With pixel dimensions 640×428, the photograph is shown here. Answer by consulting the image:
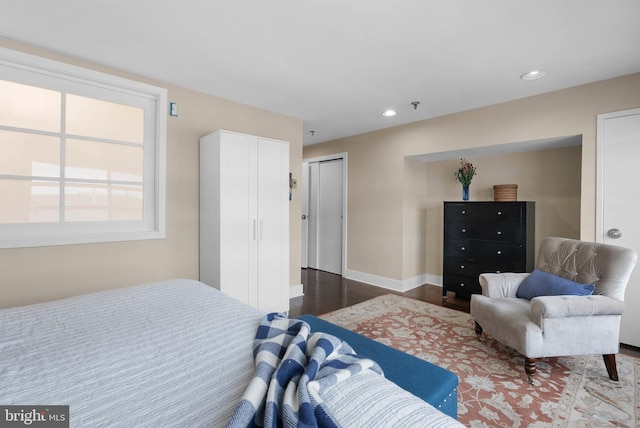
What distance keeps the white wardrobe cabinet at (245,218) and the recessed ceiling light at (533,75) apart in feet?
7.92

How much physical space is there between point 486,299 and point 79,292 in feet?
11.4

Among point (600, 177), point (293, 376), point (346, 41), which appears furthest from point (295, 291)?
point (600, 177)

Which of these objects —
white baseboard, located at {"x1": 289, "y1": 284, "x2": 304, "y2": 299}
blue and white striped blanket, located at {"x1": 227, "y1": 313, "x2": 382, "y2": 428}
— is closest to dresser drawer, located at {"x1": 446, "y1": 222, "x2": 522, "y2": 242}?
white baseboard, located at {"x1": 289, "y1": 284, "x2": 304, "y2": 299}

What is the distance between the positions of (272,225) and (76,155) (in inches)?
73.4

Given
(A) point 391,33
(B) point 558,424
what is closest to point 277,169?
(A) point 391,33

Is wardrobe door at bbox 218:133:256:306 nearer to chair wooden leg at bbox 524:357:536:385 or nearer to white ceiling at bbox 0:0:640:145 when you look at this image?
white ceiling at bbox 0:0:640:145

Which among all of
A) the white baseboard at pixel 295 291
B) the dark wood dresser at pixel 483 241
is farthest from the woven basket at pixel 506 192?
the white baseboard at pixel 295 291

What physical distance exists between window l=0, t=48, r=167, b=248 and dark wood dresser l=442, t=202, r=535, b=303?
348 centimetres

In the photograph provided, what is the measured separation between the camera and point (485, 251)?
12.0ft

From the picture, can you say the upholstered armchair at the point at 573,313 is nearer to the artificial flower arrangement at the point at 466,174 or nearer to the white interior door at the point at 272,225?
the artificial flower arrangement at the point at 466,174

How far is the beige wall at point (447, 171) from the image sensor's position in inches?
114

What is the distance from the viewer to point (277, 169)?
332 centimetres

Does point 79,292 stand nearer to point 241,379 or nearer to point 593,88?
point 241,379

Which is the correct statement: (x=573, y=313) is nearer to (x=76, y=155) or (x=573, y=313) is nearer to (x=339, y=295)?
(x=339, y=295)
